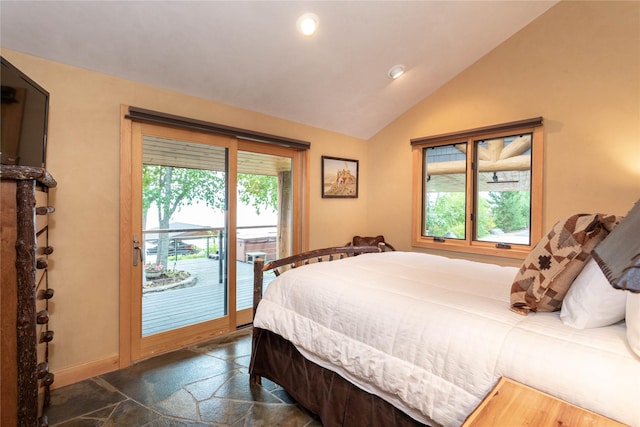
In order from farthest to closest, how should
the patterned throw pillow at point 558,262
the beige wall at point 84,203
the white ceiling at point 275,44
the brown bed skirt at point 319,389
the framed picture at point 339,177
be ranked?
the framed picture at point 339,177 → the beige wall at point 84,203 → the white ceiling at point 275,44 → the brown bed skirt at point 319,389 → the patterned throw pillow at point 558,262

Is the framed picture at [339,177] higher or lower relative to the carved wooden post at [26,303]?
higher

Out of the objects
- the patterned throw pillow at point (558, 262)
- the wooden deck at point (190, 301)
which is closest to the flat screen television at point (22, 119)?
the wooden deck at point (190, 301)

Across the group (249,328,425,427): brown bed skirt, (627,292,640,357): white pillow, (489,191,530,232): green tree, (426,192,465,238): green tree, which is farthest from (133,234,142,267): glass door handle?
(489,191,530,232): green tree

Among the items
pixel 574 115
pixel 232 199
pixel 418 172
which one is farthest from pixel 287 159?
pixel 574 115

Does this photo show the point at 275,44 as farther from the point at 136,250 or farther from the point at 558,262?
the point at 558,262

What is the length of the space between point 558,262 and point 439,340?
0.56m

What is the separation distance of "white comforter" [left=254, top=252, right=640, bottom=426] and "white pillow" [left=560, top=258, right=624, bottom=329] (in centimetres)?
4

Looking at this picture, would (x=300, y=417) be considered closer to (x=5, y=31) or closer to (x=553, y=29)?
(x=5, y=31)

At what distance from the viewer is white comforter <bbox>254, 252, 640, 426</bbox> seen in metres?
0.90

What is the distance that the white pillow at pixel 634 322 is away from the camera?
32.7 inches

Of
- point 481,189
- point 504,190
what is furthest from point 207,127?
point 504,190

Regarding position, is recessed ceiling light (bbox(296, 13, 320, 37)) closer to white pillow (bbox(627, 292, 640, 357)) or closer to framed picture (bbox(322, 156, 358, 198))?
framed picture (bbox(322, 156, 358, 198))

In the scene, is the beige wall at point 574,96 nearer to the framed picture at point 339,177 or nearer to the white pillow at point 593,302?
the framed picture at point 339,177

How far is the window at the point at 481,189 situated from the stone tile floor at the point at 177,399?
262 cm
